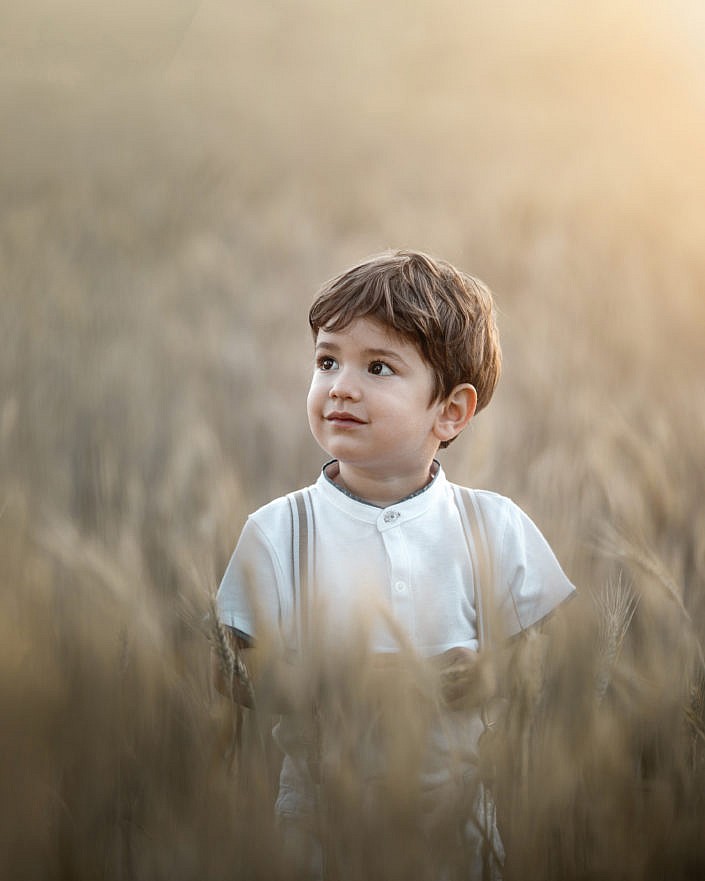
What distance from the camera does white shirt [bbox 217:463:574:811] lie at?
738 mm

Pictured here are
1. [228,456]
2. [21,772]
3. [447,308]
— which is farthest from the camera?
[228,456]

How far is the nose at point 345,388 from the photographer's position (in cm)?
73

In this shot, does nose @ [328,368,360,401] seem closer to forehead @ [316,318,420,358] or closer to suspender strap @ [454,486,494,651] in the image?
forehead @ [316,318,420,358]

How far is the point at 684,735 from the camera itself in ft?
2.24

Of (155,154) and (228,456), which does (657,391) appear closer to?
(228,456)

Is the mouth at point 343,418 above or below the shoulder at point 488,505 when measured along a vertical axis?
above

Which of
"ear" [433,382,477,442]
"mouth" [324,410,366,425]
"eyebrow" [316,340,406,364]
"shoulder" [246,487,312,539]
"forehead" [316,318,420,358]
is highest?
"forehead" [316,318,420,358]

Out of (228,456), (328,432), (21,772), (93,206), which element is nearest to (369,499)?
(328,432)

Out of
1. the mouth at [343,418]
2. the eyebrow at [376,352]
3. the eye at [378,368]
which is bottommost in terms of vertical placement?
the mouth at [343,418]

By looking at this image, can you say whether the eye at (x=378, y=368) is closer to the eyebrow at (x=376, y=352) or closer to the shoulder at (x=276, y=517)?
the eyebrow at (x=376, y=352)

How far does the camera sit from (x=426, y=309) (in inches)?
29.9

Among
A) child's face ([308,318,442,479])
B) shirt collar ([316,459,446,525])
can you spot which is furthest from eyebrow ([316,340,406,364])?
shirt collar ([316,459,446,525])

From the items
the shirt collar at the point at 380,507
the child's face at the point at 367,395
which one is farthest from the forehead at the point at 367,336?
the shirt collar at the point at 380,507

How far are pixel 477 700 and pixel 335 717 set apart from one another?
0.10 m
